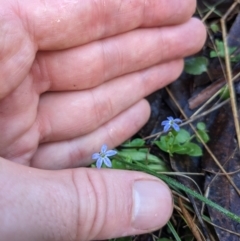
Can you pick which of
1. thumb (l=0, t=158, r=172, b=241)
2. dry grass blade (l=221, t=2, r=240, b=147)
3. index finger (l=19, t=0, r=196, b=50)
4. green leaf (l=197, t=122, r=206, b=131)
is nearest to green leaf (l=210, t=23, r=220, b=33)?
dry grass blade (l=221, t=2, r=240, b=147)

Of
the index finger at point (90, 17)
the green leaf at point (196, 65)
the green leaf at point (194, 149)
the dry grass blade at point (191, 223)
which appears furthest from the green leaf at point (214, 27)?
the dry grass blade at point (191, 223)

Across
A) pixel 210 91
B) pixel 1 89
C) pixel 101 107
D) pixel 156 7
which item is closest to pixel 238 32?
Answer: pixel 210 91

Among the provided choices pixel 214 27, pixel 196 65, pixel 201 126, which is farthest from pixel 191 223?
pixel 214 27

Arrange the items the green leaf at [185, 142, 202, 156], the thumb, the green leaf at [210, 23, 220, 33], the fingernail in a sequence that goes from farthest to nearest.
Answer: the green leaf at [210, 23, 220, 33] < the green leaf at [185, 142, 202, 156] < the fingernail < the thumb

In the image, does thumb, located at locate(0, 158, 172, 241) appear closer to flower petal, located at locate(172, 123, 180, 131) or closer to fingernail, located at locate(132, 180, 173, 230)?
fingernail, located at locate(132, 180, 173, 230)

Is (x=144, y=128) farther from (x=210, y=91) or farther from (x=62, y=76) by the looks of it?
(x=62, y=76)

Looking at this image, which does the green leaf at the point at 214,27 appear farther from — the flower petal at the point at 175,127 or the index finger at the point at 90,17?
the flower petal at the point at 175,127

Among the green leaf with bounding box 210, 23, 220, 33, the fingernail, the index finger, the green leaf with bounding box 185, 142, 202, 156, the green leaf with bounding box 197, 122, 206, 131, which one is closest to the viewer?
the fingernail
